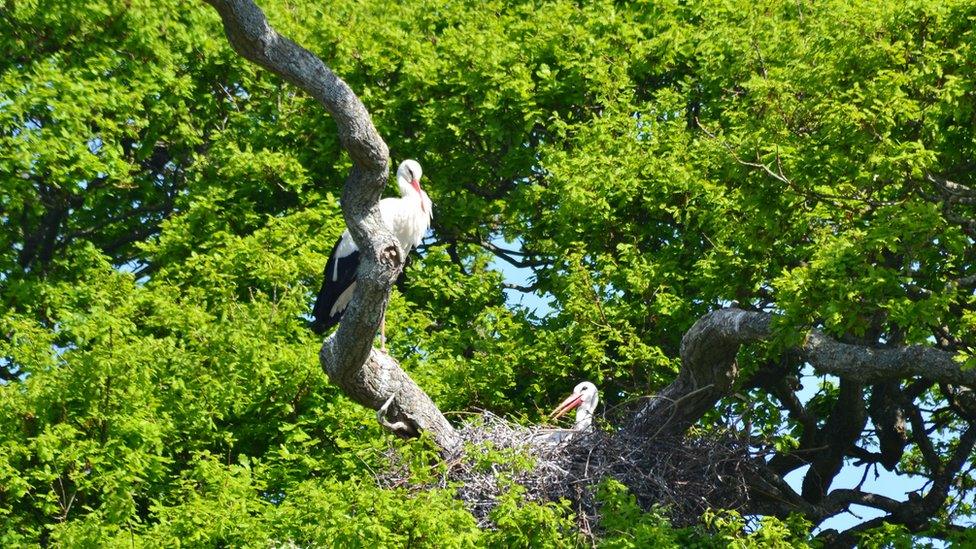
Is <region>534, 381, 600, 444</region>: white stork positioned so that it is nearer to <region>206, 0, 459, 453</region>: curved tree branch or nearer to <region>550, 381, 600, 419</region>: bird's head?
<region>550, 381, 600, 419</region>: bird's head

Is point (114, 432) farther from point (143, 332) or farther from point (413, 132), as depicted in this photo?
point (413, 132)

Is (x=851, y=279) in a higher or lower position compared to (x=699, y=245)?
lower

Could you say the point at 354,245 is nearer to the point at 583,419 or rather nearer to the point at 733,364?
the point at 583,419

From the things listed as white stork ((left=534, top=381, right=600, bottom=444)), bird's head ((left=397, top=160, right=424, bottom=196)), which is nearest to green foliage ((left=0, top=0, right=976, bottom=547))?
white stork ((left=534, top=381, right=600, bottom=444))

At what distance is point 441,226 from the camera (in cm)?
1720

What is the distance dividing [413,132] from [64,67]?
370cm

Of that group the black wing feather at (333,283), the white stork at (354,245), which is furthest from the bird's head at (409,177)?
the black wing feather at (333,283)

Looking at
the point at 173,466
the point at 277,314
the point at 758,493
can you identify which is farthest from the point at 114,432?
the point at 758,493

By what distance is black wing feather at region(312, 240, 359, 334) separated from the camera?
12367 millimetres

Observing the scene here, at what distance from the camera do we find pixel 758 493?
41.0 feet

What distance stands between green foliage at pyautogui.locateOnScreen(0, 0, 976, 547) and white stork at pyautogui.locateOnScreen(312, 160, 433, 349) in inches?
32.8

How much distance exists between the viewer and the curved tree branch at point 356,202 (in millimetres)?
8945

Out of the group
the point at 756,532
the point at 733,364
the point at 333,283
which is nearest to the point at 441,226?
the point at 333,283

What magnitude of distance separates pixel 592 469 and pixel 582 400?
90.1 inches
